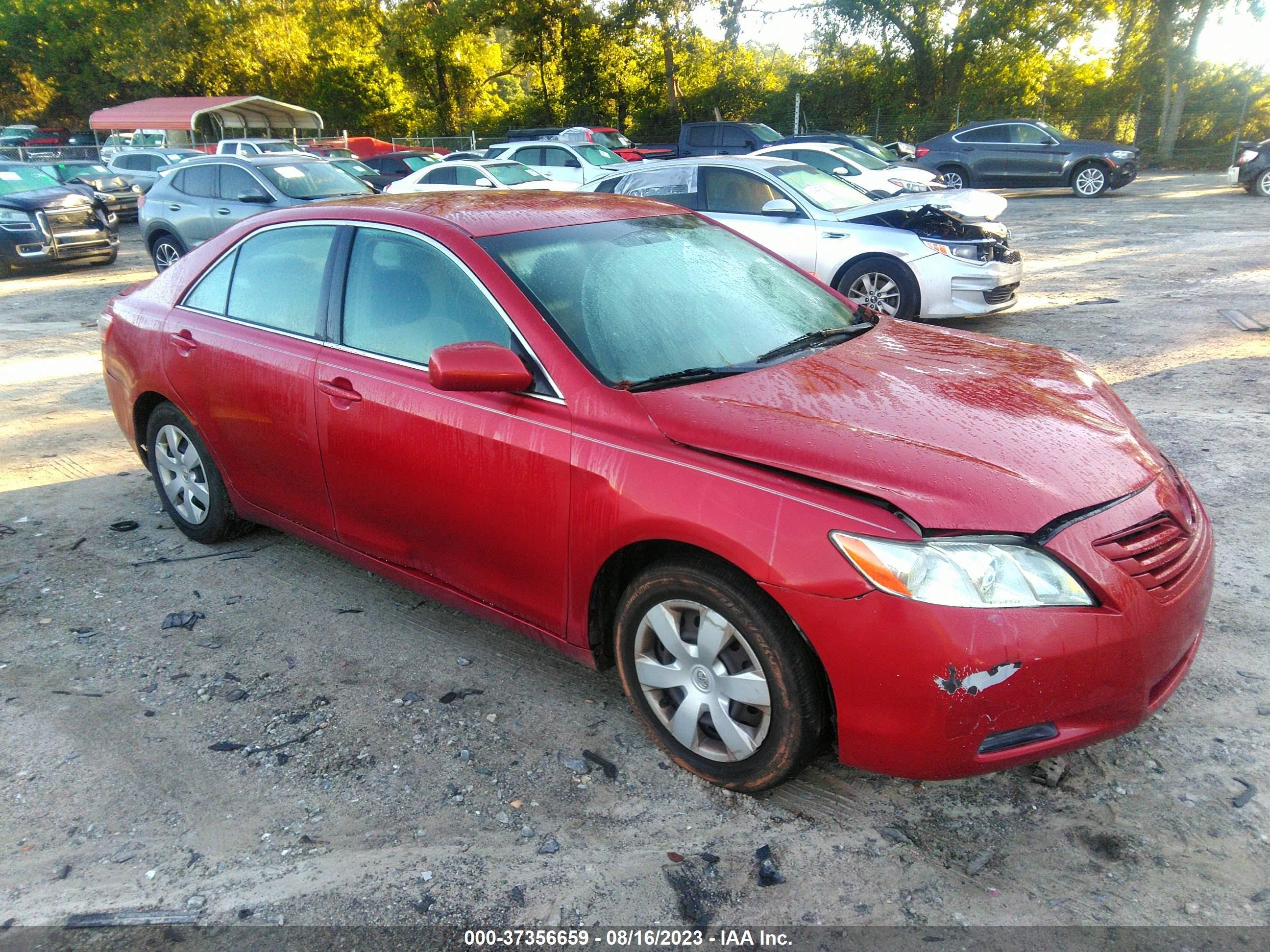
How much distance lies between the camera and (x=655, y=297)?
11.1 feet

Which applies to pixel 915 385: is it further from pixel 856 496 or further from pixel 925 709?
pixel 925 709

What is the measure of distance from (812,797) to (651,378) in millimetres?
1409

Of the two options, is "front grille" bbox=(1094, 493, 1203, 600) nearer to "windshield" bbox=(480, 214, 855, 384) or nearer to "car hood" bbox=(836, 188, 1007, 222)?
"windshield" bbox=(480, 214, 855, 384)

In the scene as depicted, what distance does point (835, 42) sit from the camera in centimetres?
3428

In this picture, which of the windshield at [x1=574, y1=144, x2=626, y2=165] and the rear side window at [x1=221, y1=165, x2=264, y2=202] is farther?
the windshield at [x1=574, y1=144, x2=626, y2=165]

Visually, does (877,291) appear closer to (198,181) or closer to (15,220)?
(198,181)

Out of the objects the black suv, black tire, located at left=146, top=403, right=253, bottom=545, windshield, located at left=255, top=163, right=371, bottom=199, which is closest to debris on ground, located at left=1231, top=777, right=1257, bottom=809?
black tire, located at left=146, top=403, right=253, bottom=545

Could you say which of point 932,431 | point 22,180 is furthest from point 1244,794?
point 22,180

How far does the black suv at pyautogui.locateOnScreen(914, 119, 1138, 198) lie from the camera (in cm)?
2036

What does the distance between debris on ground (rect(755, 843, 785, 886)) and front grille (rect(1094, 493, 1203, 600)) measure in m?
1.23

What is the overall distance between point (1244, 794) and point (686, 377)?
6.86 ft

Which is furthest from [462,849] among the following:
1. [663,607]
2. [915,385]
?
[915,385]

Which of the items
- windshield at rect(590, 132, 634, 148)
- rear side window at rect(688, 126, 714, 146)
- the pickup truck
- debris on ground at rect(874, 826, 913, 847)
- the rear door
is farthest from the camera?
windshield at rect(590, 132, 634, 148)

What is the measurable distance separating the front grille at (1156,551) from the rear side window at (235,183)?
12062 mm
